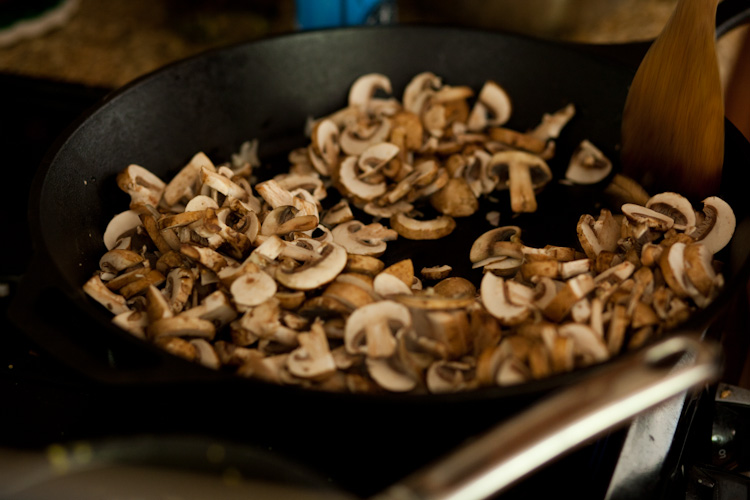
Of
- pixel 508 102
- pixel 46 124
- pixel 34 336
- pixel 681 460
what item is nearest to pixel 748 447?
pixel 681 460

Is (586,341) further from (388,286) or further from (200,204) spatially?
→ (200,204)

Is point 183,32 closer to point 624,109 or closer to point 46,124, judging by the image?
point 46,124

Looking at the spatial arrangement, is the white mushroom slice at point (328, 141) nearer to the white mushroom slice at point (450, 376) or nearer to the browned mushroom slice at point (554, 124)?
the browned mushroom slice at point (554, 124)

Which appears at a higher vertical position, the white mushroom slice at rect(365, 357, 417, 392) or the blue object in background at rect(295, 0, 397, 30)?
the blue object in background at rect(295, 0, 397, 30)

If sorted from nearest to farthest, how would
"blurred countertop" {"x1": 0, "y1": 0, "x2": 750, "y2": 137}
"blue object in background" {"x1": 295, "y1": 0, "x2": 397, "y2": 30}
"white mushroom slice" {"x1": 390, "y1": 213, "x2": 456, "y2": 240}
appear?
"white mushroom slice" {"x1": 390, "y1": 213, "x2": 456, "y2": 240}
"blue object in background" {"x1": 295, "y1": 0, "x2": 397, "y2": 30}
"blurred countertop" {"x1": 0, "y1": 0, "x2": 750, "y2": 137}

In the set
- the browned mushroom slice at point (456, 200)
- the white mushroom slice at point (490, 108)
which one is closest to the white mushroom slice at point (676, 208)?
the browned mushroom slice at point (456, 200)

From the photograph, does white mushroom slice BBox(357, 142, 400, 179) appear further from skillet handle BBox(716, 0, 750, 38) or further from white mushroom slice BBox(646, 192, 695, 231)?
skillet handle BBox(716, 0, 750, 38)

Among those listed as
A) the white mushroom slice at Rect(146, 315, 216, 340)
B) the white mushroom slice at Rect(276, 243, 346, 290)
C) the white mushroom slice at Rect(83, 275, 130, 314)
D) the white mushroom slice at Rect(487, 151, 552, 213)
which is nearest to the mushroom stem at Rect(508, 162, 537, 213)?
the white mushroom slice at Rect(487, 151, 552, 213)
